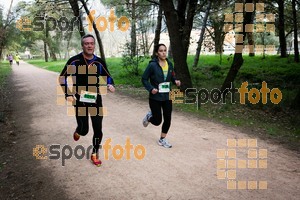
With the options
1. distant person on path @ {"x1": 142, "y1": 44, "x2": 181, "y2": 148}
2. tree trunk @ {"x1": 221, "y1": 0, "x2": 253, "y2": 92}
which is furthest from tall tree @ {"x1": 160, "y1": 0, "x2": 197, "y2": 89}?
distant person on path @ {"x1": 142, "y1": 44, "x2": 181, "y2": 148}

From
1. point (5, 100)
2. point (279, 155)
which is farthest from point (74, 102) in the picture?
point (5, 100)

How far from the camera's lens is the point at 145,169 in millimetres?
5340

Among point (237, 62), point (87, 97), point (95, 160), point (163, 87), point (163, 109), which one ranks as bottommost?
point (95, 160)

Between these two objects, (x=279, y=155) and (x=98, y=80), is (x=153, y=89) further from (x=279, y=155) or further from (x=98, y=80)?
(x=279, y=155)

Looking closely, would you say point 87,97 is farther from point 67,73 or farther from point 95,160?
point 95,160

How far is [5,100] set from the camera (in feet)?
41.7

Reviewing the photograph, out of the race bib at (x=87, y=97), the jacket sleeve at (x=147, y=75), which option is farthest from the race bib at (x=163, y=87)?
the race bib at (x=87, y=97)

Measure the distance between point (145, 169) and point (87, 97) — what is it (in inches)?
68.2

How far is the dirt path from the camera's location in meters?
4.57

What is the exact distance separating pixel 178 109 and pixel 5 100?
25.8ft

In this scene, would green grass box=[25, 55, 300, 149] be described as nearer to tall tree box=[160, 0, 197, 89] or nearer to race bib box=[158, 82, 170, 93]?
tall tree box=[160, 0, 197, 89]

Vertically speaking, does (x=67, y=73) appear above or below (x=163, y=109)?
above

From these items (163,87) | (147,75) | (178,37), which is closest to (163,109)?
(163,87)

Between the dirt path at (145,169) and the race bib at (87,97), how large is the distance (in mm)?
1345
